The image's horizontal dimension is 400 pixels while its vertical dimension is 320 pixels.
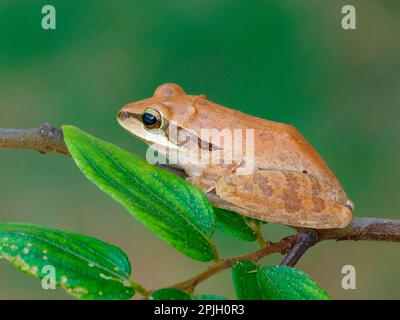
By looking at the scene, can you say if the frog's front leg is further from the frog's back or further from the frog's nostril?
the frog's nostril

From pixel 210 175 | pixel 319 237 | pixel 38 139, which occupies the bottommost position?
pixel 319 237

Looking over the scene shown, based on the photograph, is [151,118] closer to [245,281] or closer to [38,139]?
[38,139]

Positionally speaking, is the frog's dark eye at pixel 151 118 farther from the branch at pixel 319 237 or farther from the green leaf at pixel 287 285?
the green leaf at pixel 287 285

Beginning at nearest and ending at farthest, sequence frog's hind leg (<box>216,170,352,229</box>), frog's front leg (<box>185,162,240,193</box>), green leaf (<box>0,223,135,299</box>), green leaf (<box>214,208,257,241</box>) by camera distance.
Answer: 1. green leaf (<box>0,223,135,299</box>)
2. green leaf (<box>214,208,257,241</box>)
3. frog's hind leg (<box>216,170,352,229</box>)
4. frog's front leg (<box>185,162,240,193</box>)

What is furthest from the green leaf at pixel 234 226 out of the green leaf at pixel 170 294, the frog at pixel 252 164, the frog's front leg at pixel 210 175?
the green leaf at pixel 170 294

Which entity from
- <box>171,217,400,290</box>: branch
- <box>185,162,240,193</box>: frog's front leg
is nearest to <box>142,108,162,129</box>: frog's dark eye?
<box>185,162,240,193</box>: frog's front leg

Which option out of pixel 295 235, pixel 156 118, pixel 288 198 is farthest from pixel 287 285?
pixel 156 118

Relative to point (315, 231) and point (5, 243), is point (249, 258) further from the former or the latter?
point (5, 243)

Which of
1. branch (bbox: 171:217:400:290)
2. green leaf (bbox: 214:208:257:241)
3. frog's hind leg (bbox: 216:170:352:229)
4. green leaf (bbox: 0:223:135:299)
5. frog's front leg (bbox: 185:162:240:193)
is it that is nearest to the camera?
green leaf (bbox: 0:223:135:299)
